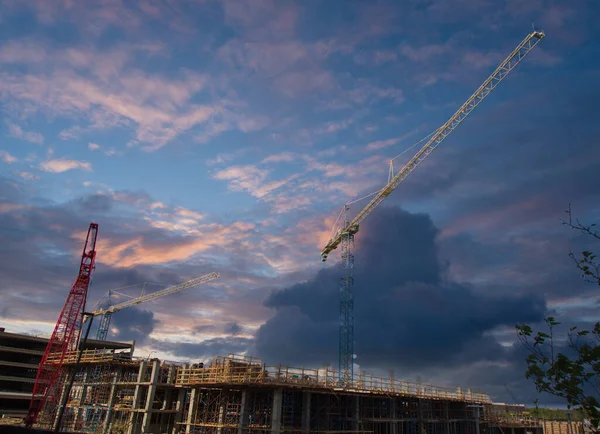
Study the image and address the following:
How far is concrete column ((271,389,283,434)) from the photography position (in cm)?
3850

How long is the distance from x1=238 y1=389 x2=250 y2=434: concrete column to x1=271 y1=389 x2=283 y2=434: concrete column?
3.06 m

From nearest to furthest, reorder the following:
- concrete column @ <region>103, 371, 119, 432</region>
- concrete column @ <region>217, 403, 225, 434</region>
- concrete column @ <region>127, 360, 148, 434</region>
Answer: concrete column @ <region>217, 403, 225, 434</region>
concrete column @ <region>127, 360, 148, 434</region>
concrete column @ <region>103, 371, 119, 432</region>

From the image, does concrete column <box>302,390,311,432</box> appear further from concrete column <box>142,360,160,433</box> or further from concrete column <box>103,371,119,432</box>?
concrete column <box>103,371,119,432</box>

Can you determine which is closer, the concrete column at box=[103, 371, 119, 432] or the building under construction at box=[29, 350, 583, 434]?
the building under construction at box=[29, 350, 583, 434]

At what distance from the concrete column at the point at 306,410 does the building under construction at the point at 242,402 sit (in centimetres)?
9

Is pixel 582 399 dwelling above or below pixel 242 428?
above

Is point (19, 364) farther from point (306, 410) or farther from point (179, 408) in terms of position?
point (306, 410)

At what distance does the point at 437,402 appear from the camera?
6250cm

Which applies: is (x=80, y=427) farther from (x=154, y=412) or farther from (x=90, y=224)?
(x=90, y=224)

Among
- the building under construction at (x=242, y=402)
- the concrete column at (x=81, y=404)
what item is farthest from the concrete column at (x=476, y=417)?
the concrete column at (x=81, y=404)

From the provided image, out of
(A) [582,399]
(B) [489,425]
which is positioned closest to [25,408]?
(B) [489,425]

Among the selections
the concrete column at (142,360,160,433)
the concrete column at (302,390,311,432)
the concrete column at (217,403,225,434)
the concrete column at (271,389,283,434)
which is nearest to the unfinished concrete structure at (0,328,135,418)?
the concrete column at (142,360,160,433)

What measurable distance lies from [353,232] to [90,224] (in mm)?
65390

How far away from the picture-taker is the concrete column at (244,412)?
4031 centimetres
